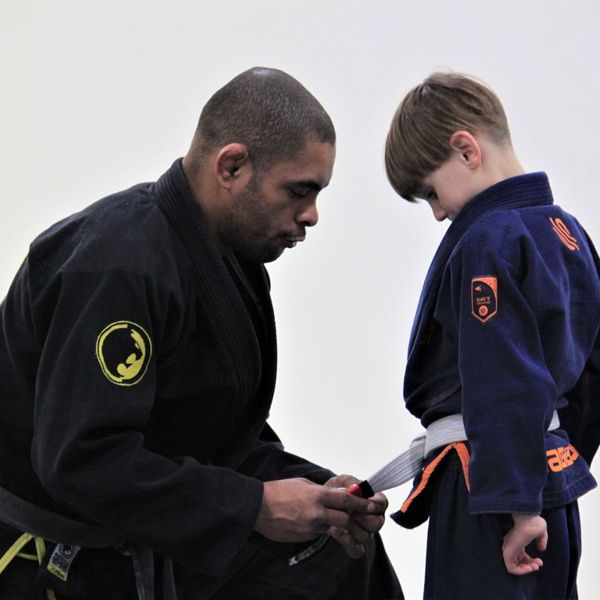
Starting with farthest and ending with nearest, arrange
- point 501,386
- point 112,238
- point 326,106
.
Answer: point 326,106 → point 112,238 → point 501,386

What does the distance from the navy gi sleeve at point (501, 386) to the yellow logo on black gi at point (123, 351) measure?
0.45 m

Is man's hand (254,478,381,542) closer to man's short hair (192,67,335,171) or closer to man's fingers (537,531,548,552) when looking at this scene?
Result: man's fingers (537,531,548,552)

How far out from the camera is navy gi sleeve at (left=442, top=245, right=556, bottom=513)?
1.67 metres

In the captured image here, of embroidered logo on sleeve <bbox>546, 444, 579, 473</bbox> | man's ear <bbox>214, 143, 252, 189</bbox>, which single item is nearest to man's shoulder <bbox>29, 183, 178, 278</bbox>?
man's ear <bbox>214, 143, 252, 189</bbox>

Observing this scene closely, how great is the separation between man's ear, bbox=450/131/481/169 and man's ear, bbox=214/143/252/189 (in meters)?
0.32

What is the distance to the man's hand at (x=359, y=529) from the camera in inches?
76.6

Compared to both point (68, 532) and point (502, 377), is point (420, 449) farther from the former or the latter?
point (68, 532)

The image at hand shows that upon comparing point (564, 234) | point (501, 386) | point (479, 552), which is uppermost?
point (564, 234)

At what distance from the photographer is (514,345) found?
1.71 meters

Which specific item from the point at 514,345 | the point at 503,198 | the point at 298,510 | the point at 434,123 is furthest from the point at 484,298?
the point at 298,510

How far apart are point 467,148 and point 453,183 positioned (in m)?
0.06

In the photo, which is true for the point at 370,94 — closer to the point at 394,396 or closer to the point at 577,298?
the point at 394,396

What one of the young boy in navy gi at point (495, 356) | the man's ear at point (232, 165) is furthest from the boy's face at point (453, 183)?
the man's ear at point (232, 165)

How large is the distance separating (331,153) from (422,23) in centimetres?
141
